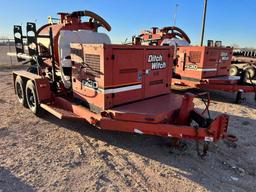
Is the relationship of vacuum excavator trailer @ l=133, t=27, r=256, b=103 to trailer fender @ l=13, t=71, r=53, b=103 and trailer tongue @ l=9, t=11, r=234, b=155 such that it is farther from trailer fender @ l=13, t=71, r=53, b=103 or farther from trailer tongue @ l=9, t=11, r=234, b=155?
trailer fender @ l=13, t=71, r=53, b=103

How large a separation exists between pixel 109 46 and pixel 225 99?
19.6ft

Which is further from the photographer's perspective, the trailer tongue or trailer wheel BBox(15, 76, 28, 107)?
trailer wheel BBox(15, 76, 28, 107)

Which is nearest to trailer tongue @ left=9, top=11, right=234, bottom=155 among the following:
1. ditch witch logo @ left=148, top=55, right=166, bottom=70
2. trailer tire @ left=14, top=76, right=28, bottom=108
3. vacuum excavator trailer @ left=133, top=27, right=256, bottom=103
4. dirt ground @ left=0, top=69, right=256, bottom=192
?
ditch witch logo @ left=148, top=55, right=166, bottom=70

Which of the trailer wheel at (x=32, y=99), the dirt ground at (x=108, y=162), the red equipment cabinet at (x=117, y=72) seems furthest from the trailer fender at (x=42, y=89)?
the red equipment cabinet at (x=117, y=72)

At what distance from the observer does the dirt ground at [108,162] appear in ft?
10.7

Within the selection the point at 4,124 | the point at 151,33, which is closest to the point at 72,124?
the point at 4,124

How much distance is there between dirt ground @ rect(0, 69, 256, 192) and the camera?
10.7 feet

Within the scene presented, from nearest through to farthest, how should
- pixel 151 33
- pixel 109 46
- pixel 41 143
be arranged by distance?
pixel 109 46, pixel 41 143, pixel 151 33

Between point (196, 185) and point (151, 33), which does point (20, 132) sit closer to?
point (196, 185)

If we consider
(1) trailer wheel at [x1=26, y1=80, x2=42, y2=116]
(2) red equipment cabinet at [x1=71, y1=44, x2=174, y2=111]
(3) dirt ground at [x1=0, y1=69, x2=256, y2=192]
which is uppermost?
(2) red equipment cabinet at [x1=71, y1=44, x2=174, y2=111]

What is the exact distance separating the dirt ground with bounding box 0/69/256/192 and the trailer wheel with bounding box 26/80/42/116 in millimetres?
330

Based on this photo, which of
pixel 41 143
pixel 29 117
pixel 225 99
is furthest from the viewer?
pixel 225 99

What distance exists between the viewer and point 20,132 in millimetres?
4953

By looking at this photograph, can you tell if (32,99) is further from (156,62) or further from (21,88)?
(156,62)
